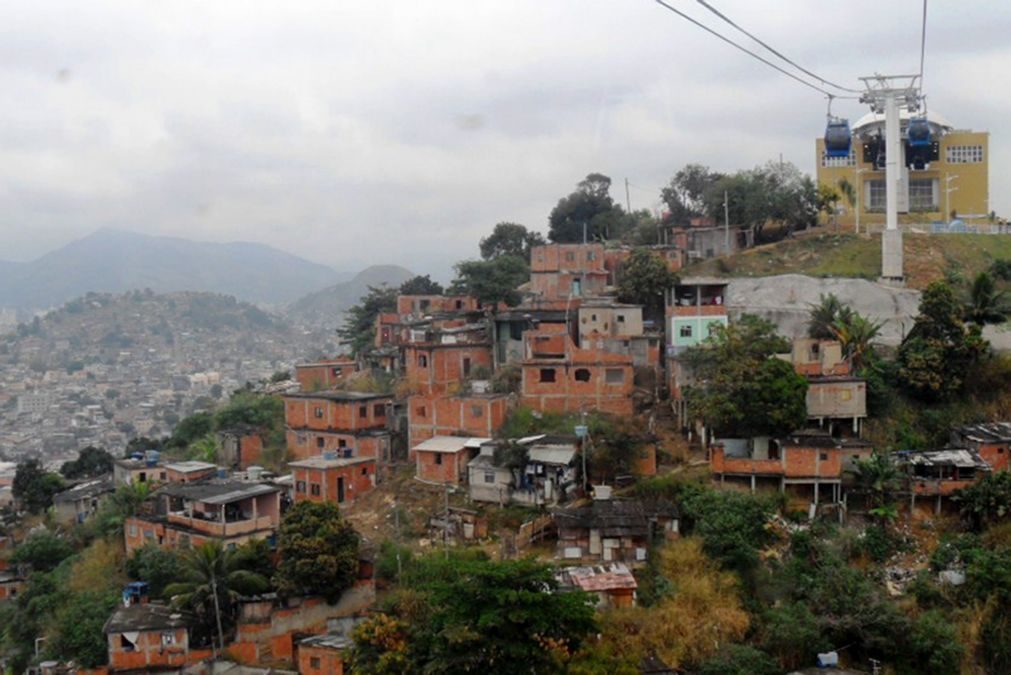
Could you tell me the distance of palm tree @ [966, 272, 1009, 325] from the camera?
93.9 feet

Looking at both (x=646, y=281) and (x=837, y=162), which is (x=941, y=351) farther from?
(x=837, y=162)

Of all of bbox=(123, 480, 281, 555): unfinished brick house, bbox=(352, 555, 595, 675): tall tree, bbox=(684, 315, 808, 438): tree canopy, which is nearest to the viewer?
bbox=(352, 555, 595, 675): tall tree

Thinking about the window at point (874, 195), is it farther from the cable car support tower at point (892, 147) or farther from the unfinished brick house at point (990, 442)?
the unfinished brick house at point (990, 442)

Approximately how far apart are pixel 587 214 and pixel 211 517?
31.7 meters

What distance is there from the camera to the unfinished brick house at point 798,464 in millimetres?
24906

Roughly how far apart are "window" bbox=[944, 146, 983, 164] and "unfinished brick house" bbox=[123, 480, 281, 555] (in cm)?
3614

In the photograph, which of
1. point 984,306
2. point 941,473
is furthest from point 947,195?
point 941,473

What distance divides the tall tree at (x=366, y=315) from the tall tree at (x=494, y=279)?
677 centimetres

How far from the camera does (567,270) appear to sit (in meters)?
40.8

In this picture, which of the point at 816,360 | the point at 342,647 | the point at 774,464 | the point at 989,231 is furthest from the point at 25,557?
the point at 989,231

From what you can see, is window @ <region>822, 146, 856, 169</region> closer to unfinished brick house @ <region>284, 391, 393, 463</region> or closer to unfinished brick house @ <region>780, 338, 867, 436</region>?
unfinished brick house @ <region>780, 338, 867, 436</region>

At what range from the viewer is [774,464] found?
25.2 metres

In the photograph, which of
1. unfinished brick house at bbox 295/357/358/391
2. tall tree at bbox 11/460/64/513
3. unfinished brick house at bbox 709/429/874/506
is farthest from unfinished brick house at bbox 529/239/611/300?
tall tree at bbox 11/460/64/513

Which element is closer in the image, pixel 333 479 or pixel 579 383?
pixel 333 479
